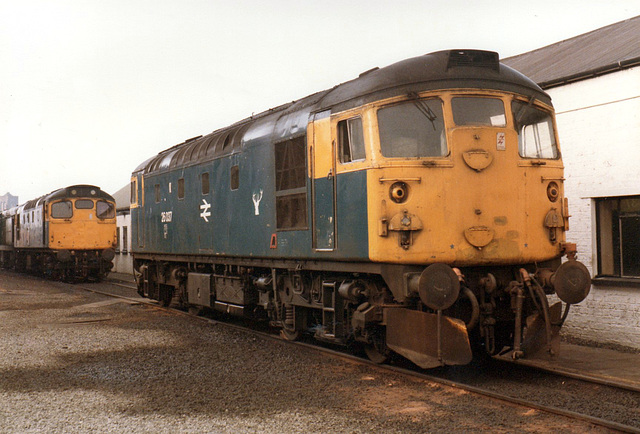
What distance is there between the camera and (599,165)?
976 centimetres

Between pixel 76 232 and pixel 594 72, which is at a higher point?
pixel 594 72

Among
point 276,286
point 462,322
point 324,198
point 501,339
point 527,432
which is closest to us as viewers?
point 527,432

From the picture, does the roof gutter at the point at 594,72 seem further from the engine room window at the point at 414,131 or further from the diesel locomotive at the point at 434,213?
the engine room window at the point at 414,131

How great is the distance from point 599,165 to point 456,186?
13.5ft

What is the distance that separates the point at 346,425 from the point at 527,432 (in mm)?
1477

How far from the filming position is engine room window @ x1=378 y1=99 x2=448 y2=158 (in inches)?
274

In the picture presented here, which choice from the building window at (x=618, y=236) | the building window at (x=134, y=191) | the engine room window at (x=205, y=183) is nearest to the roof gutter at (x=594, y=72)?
the building window at (x=618, y=236)

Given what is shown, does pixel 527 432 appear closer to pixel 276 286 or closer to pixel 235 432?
pixel 235 432

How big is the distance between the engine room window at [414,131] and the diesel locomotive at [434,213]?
0.01 meters

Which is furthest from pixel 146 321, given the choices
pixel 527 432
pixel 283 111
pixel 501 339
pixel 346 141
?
pixel 527 432

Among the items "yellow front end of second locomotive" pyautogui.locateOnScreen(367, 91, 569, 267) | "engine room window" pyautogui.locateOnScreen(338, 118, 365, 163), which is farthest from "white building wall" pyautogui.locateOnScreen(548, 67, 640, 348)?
"engine room window" pyautogui.locateOnScreen(338, 118, 365, 163)

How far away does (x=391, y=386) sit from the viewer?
6707 millimetres

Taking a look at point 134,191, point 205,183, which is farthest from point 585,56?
point 134,191

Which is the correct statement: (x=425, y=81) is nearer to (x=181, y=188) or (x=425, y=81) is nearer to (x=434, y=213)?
Result: (x=434, y=213)
